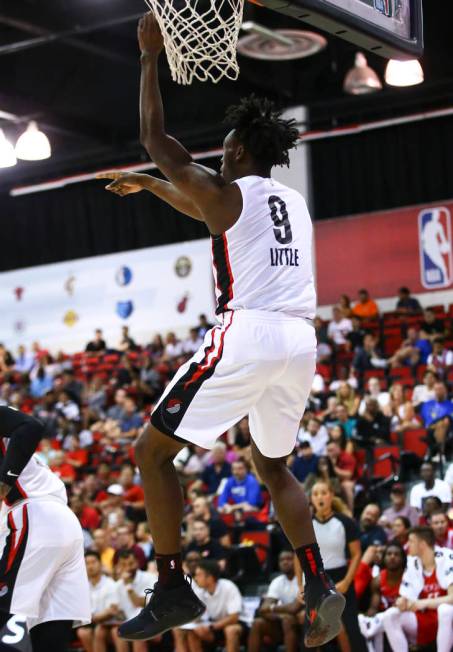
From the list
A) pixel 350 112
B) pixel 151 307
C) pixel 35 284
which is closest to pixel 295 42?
pixel 350 112

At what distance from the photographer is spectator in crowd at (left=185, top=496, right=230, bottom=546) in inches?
478

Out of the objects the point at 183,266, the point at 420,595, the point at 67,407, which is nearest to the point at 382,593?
the point at 420,595

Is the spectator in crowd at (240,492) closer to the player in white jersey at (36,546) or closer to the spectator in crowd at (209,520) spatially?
the spectator in crowd at (209,520)

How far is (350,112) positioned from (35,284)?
32.2 feet

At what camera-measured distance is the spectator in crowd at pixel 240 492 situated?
44.3ft

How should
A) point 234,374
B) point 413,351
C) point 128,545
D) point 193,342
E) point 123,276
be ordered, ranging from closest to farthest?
point 234,374
point 128,545
point 413,351
point 193,342
point 123,276

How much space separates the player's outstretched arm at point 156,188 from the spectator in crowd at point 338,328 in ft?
47.2

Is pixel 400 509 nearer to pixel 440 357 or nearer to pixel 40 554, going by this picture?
pixel 440 357

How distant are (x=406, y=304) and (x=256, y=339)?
16.3m

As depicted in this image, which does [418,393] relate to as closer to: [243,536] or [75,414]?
[243,536]

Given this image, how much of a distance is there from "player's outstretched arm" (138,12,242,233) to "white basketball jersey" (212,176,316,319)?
0.20 feet

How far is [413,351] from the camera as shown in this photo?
57.8ft

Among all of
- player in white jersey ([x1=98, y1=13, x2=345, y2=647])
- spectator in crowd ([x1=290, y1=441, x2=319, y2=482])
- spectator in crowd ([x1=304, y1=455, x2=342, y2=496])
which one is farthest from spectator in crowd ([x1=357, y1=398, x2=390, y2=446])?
player in white jersey ([x1=98, y1=13, x2=345, y2=647])

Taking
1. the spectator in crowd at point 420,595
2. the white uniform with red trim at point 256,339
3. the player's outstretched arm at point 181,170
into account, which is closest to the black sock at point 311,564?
the white uniform with red trim at point 256,339
